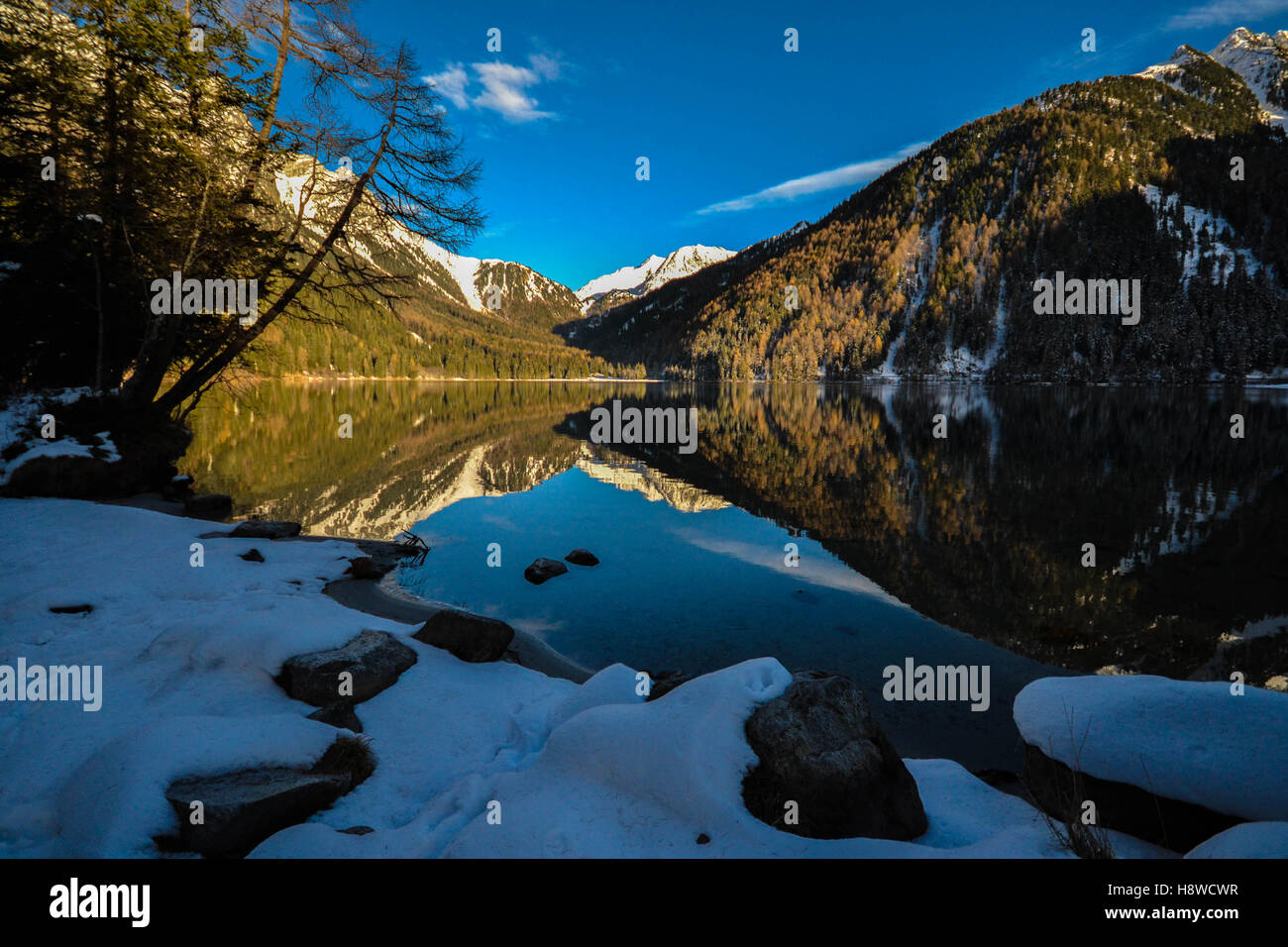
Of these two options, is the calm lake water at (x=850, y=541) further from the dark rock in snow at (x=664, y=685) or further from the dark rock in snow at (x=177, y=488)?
the dark rock in snow at (x=664, y=685)

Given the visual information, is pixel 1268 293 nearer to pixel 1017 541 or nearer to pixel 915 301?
pixel 915 301

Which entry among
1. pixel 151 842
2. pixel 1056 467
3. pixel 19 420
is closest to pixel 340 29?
pixel 19 420

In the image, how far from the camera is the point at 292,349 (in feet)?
406

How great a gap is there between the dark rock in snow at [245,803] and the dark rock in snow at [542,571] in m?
9.23

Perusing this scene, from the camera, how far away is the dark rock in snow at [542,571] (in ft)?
46.7

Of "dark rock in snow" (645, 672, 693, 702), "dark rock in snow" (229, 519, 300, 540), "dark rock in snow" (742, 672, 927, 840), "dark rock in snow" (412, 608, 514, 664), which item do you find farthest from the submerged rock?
"dark rock in snow" (742, 672, 927, 840)

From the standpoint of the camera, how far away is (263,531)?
14281mm

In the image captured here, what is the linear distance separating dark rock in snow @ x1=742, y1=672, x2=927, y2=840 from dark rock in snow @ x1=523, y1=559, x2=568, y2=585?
31.4 feet

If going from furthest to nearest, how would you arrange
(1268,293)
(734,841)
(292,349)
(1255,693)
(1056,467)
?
(1268,293), (292,349), (1056,467), (1255,693), (734,841)

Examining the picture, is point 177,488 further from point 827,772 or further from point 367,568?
point 827,772

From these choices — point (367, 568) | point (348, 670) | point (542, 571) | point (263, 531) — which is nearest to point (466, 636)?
A: point (348, 670)

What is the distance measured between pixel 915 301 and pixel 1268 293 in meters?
85.0

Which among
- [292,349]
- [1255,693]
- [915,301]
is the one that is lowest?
[1255,693]

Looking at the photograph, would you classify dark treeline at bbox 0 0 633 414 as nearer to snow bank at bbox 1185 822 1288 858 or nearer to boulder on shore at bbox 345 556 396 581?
boulder on shore at bbox 345 556 396 581
